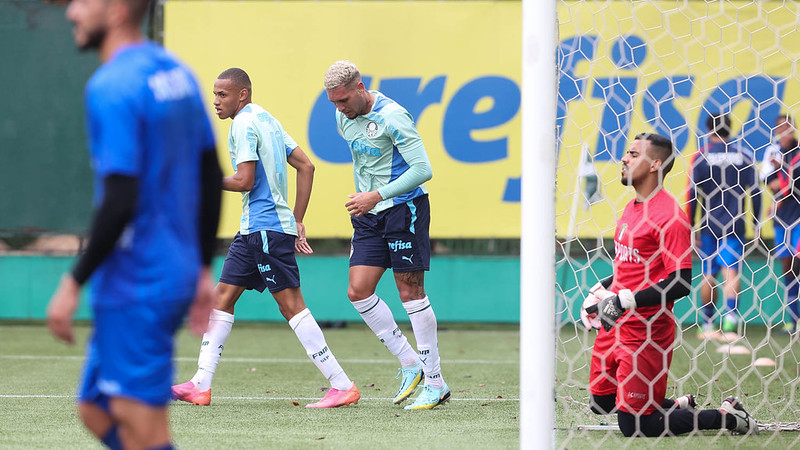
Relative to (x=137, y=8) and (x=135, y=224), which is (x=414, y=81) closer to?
(x=137, y=8)

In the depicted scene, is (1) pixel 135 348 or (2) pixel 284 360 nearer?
(1) pixel 135 348

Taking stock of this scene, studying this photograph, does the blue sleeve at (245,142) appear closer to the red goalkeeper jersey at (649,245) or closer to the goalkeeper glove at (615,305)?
the red goalkeeper jersey at (649,245)

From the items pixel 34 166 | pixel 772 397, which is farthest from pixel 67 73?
pixel 772 397

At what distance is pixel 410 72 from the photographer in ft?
34.1

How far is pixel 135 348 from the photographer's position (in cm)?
257

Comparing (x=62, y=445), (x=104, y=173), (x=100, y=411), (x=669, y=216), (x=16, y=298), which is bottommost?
(x=16, y=298)

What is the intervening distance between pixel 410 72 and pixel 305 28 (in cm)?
116

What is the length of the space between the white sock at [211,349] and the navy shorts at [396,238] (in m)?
0.80

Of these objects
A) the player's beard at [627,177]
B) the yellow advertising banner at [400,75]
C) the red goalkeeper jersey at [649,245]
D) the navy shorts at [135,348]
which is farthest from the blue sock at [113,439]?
the yellow advertising banner at [400,75]

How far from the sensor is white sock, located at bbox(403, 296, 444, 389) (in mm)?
5664

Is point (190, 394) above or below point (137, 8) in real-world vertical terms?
below

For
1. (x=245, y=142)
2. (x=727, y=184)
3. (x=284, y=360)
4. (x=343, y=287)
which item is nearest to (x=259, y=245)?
(x=245, y=142)

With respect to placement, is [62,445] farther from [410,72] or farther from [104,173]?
[410,72]

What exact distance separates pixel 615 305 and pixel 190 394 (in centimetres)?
249
